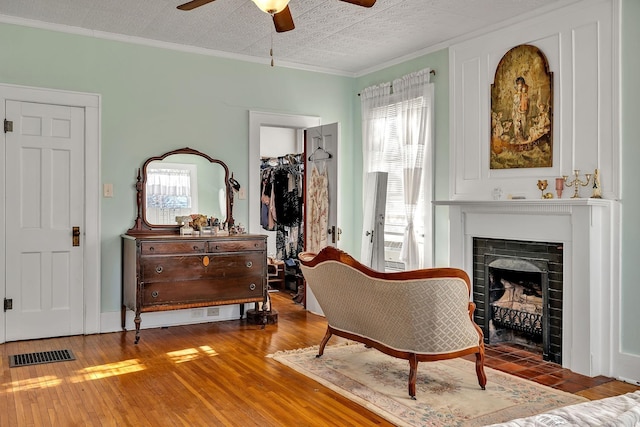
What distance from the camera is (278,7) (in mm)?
2818

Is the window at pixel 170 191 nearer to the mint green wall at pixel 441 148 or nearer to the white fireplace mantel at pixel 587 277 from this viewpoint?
the mint green wall at pixel 441 148

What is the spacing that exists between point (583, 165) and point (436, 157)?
1567mm

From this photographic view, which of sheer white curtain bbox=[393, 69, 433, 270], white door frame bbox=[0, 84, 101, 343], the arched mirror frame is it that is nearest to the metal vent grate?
white door frame bbox=[0, 84, 101, 343]

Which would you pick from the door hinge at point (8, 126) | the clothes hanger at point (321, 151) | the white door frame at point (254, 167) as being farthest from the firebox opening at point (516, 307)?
the door hinge at point (8, 126)

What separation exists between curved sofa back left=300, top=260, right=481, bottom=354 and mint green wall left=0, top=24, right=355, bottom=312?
7.89 feet

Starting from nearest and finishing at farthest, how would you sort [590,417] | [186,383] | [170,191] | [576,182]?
[590,417]
[186,383]
[576,182]
[170,191]

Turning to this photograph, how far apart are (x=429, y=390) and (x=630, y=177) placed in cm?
203

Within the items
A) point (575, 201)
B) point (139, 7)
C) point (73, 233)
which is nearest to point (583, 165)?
point (575, 201)

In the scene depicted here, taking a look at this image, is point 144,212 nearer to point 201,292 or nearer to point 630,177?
point 201,292

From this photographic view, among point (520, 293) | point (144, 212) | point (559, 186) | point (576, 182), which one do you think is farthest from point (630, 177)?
point (144, 212)

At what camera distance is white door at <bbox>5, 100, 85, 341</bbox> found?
4.76m

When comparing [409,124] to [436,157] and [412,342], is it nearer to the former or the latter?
[436,157]

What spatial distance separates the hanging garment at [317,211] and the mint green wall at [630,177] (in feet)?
9.59

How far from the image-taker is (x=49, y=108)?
489cm
